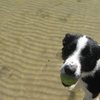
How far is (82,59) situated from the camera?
518 centimetres

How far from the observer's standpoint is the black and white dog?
5133 millimetres

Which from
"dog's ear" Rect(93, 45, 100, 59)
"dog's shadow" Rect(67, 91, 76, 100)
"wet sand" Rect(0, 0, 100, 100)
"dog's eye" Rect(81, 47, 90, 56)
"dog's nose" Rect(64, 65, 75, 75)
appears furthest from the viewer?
"wet sand" Rect(0, 0, 100, 100)

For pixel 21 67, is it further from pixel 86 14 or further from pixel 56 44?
pixel 86 14

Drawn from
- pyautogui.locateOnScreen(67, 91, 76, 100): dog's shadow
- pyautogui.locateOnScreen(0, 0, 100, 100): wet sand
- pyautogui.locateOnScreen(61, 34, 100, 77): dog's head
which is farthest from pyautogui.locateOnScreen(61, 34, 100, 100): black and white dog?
pyautogui.locateOnScreen(0, 0, 100, 100): wet sand

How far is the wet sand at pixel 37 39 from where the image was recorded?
695 centimetres

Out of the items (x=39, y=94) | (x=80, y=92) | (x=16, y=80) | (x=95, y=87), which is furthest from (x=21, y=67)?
(x=95, y=87)

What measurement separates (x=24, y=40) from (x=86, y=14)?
1.94 meters

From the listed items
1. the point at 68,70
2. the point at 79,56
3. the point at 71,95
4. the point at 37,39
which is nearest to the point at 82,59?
the point at 79,56

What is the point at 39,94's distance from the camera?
22.4 feet

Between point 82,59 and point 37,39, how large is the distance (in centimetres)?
335

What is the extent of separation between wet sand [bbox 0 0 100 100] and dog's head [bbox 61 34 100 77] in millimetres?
1446

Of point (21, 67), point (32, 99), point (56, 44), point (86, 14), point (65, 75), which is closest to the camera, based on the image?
point (65, 75)

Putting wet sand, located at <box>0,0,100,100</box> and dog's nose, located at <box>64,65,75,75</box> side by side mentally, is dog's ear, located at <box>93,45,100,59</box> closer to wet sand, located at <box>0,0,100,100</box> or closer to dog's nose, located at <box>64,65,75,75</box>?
dog's nose, located at <box>64,65,75,75</box>

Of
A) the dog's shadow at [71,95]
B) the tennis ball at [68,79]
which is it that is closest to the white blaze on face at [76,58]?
the tennis ball at [68,79]
